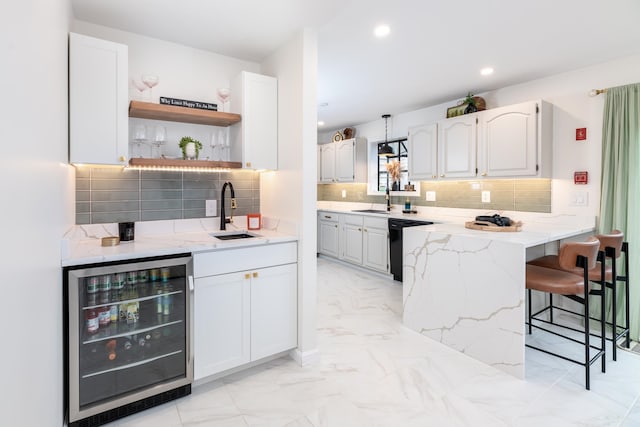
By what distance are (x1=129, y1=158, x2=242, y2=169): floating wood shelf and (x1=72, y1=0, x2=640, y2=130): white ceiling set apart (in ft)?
3.05

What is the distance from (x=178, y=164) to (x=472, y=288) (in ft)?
7.78

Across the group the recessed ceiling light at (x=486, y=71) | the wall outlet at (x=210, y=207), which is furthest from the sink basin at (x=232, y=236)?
the recessed ceiling light at (x=486, y=71)

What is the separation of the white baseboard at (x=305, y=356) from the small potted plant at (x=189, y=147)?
1.66 metres

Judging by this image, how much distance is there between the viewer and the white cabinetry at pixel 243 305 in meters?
2.07

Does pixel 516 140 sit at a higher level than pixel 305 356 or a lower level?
higher

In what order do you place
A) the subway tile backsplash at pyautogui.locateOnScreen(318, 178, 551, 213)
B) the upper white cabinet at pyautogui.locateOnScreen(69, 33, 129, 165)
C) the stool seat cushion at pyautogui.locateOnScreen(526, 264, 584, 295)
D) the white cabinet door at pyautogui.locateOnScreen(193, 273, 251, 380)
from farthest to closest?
the subway tile backsplash at pyautogui.locateOnScreen(318, 178, 551, 213) < the stool seat cushion at pyautogui.locateOnScreen(526, 264, 584, 295) < the white cabinet door at pyautogui.locateOnScreen(193, 273, 251, 380) < the upper white cabinet at pyautogui.locateOnScreen(69, 33, 129, 165)

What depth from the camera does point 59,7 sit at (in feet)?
5.18

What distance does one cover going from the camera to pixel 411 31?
96.9 inches

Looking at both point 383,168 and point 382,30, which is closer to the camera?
point 382,30

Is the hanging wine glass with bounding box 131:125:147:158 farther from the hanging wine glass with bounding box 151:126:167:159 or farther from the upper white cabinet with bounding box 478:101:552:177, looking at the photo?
the upper white cabinet with bounding box 478:101:552:177

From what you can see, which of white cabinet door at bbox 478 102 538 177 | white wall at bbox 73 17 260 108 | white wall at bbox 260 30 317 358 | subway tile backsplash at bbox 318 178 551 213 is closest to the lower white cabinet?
subway tile backsplash at bbox 318 178 551 213

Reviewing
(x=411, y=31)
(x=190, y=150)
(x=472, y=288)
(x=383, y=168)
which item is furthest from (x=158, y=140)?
(x=383, y=168)

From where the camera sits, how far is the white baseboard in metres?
2.40

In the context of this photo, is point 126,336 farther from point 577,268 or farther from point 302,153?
point 577,268
